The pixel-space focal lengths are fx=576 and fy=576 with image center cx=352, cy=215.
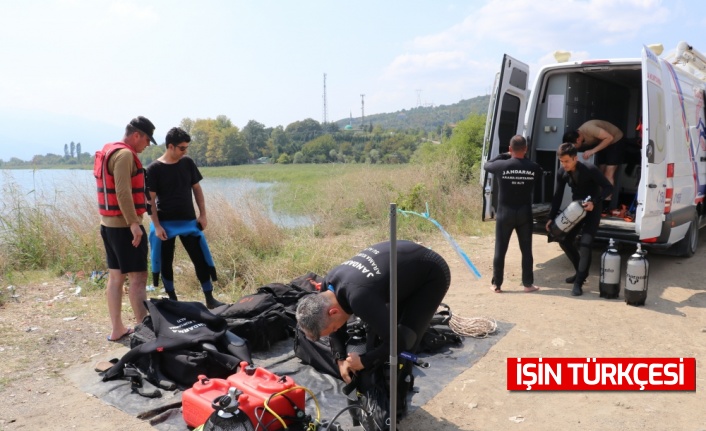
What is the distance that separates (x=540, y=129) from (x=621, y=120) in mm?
2413

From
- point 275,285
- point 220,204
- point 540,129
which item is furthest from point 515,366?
point 220,204

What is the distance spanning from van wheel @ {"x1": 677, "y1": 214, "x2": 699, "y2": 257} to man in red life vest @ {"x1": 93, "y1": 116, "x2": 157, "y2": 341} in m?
6.09

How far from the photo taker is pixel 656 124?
18.7 ft

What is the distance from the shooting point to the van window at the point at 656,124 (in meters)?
5.63

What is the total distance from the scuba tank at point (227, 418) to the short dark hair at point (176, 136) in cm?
300

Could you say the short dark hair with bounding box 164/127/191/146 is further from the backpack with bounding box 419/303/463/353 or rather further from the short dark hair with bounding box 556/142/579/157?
the short dark hair with bounding box 556/142/579/157

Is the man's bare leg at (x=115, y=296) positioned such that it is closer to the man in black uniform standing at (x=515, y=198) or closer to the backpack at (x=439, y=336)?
the backpack at (x=439, y=336)

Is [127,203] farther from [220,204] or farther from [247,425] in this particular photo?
[220,204]

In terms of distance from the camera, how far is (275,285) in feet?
17.1

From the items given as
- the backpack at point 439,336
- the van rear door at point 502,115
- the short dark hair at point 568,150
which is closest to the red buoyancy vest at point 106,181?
the backpack at point 439,336

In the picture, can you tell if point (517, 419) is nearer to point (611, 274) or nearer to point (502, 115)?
point (611, 274)

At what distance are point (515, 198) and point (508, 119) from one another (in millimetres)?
1222

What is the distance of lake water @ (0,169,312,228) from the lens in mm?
8414

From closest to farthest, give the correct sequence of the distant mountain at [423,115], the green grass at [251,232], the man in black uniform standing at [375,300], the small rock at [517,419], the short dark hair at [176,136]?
the man in black uniform standing at [375,300]
the small rock at [517,419]
the short dark hair at [176,136]
the green grass at [251,232]
the distant mountain at [423,115]
